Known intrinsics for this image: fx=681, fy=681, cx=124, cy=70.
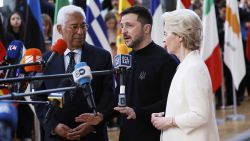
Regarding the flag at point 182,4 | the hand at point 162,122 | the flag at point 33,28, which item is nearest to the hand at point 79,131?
the hand at point 162,122

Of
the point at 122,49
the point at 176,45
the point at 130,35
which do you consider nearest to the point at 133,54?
the point at 130,35

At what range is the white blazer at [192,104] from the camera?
3.92m

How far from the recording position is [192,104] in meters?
3.93

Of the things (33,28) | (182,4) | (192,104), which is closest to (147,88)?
(192,104)

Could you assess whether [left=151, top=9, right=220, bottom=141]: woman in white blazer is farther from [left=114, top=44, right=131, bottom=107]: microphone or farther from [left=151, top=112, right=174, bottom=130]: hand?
[left=114, top=44, right=131, bottom=107]: microphone

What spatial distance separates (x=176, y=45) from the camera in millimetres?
4062

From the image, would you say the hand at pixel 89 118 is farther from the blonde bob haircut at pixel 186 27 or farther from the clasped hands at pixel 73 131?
the blonde bob haircut at pixel 186 27

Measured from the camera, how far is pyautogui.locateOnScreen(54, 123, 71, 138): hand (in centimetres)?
482

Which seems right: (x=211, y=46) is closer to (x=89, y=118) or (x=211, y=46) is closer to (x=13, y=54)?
(x=89, y=118)

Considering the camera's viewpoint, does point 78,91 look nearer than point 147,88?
No

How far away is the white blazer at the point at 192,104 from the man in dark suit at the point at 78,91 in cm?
98

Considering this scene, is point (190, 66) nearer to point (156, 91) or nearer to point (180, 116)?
point (180, 116)

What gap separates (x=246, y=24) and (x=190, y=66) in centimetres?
1025

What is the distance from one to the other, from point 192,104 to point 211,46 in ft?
23.5
